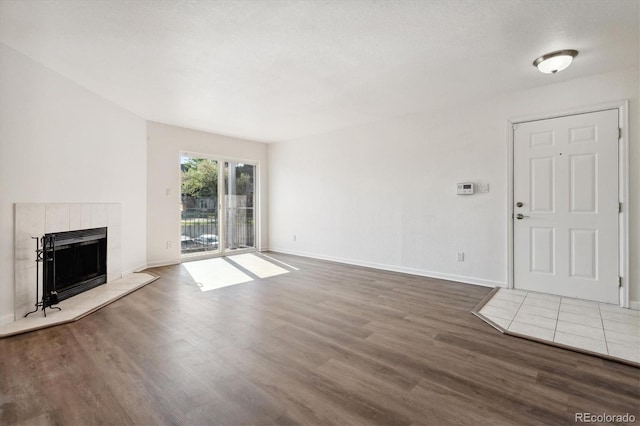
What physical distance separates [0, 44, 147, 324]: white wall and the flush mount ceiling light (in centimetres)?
521

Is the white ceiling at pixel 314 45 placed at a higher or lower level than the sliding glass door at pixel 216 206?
higher

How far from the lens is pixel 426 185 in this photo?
474 centimetres

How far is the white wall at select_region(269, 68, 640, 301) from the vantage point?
147 inches

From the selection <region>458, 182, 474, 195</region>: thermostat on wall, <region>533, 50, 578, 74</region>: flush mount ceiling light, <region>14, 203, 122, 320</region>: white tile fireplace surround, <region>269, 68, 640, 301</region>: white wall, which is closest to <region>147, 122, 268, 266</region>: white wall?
<region>14, 203, 122, 320</region>: white tile fireplace surround

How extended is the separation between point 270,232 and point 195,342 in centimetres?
487

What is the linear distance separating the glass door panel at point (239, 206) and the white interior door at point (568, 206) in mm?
5295

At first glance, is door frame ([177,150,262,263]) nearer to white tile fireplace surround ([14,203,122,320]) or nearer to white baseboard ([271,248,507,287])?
white baseboard ([271,248,507,287])

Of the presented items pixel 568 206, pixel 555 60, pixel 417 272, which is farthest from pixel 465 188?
pixel 555 60

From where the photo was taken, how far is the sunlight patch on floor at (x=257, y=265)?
4.98 meters

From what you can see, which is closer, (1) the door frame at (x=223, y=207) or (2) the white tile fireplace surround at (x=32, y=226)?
Result: (2) the white tile fireplace surround at (x=32, y=226)

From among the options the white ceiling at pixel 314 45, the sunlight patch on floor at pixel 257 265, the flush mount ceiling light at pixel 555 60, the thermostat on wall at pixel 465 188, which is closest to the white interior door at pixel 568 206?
the thermostat on wall at pixel 465 188

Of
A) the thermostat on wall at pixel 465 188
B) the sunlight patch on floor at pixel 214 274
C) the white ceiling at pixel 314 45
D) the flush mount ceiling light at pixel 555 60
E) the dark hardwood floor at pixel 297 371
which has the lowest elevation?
the dark hardwood floor at pixel 297 371

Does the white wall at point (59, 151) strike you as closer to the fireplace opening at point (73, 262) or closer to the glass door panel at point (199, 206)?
the fireplace opening at point (73, 262)

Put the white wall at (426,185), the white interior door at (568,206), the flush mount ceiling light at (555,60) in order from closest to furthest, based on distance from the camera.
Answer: the flush mount ceiling light at (555,60) < the white interior door at (568,206) < the white wall at (426,185)
